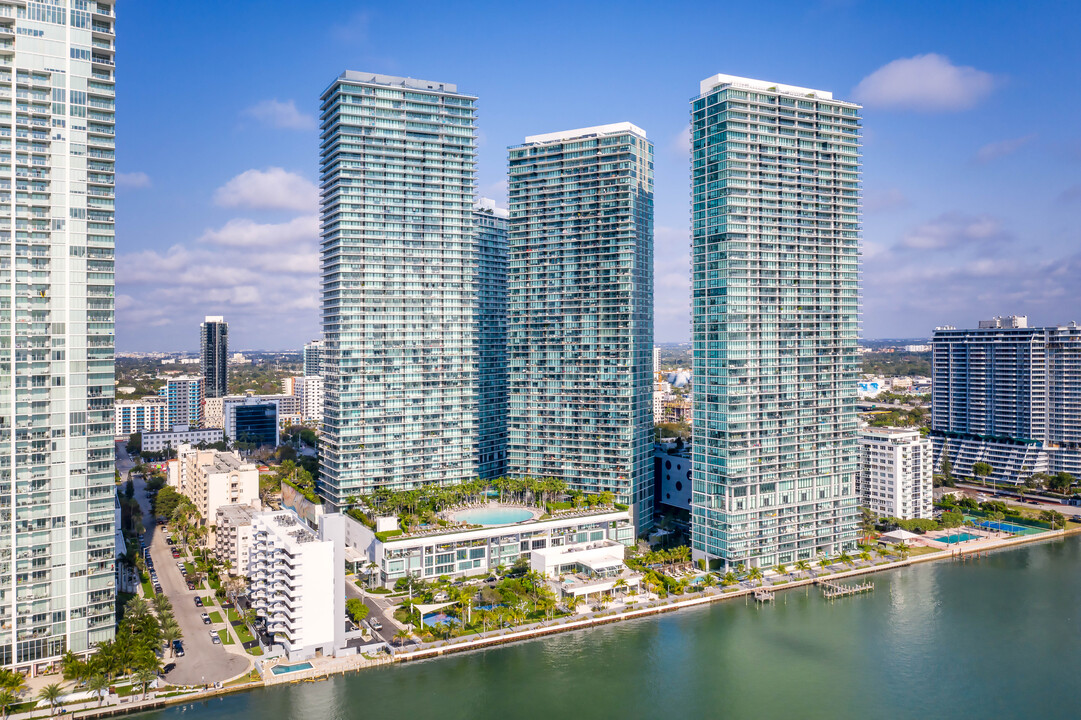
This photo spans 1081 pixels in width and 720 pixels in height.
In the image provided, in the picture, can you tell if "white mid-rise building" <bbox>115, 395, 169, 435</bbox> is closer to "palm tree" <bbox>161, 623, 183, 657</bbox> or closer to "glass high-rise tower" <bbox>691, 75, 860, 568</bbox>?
"palm tree" <bbox>161, 623, 183, 657</bbox>

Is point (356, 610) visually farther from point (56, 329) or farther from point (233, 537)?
point (56, 329)

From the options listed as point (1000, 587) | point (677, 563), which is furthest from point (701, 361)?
point (1000, 587)

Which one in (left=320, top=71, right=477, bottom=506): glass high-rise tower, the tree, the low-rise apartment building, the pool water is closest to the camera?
the pool water

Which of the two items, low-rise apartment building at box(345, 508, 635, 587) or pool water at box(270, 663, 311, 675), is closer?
pool water at box(270, 663, 311, 675)

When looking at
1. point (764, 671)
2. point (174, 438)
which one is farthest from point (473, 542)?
point (174, 438)

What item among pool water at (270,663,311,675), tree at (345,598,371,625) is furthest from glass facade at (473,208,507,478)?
pool water at (270,663,311,675)

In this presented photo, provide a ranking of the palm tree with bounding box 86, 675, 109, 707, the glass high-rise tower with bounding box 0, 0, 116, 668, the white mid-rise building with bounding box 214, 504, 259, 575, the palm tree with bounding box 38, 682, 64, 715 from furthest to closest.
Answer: the white mid-rise building with bounding box 214, 504, 259, 575 → the glass high-rise tower with bounding box 0, 0, 116, 668 → the palm tree with bounding box 86, 675, 109, 707 → the palm tree with bounding box 38, 682, 64, 715

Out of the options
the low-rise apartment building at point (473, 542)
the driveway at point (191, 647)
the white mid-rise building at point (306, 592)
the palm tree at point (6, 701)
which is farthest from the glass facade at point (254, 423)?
the palm tree at point (6, 701)

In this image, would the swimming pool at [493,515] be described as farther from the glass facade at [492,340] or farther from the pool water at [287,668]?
the pool water at [287,668]
